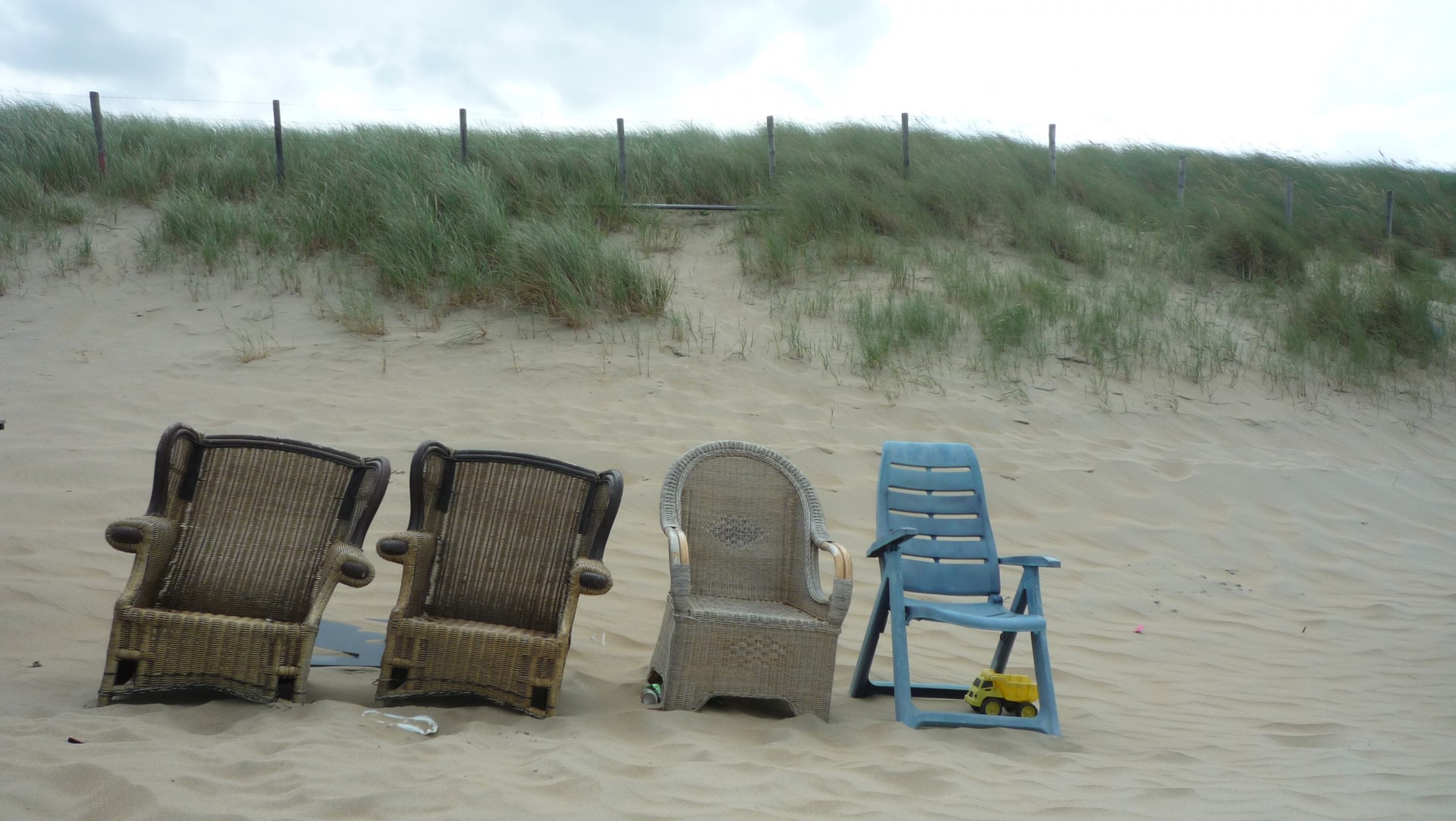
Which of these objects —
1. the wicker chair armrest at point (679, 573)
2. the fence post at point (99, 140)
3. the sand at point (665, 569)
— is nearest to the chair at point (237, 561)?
the sand at point (665, 569)

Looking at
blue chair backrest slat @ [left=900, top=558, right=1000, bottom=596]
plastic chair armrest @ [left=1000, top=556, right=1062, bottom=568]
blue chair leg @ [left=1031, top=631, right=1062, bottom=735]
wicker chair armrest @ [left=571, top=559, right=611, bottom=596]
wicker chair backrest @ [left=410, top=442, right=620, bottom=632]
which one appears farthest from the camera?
blue chair backrest slat @ [left=900, top=558, right=1000, bottom=596]

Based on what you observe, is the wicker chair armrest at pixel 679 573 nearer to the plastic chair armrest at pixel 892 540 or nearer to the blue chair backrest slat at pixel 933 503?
the plastic chair armrest at pixel 892 540

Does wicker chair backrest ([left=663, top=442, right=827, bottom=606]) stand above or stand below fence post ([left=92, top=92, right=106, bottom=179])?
below

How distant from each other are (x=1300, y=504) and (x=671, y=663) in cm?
611

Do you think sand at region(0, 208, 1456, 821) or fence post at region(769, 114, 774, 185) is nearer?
sand at region(0, 208, 1456, 821)

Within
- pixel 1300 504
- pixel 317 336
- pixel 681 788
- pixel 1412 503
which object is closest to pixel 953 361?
pixel 1300 504

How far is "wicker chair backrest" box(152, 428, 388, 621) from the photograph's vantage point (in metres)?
4.03

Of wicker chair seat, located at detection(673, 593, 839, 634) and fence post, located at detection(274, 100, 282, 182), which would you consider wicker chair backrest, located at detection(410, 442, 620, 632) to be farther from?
fence post, located at detection(274, 100, 282, 182)

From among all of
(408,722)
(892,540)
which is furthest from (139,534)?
(892,540)

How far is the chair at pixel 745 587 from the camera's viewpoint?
4.08 metres

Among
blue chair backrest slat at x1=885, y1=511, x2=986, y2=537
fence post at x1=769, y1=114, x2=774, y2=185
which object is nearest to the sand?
blue chair backrest slat at x1=885, y1=511, x2=986, y2=537

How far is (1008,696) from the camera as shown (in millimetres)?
4305

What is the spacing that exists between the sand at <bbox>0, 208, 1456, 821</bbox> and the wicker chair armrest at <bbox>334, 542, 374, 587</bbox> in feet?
1.49

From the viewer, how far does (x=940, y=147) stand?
52.3 feet
